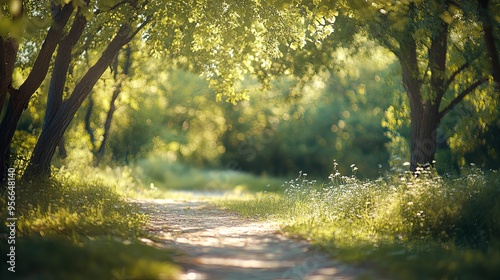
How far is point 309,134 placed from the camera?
1930 inches

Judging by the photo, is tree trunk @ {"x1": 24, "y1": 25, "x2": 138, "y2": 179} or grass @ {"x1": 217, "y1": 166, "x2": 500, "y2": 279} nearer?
grass @ {"x1": 217, "y1": 166, "x2": 500, "y2": 279}

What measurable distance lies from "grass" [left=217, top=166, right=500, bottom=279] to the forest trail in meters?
0.44

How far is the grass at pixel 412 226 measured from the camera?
8.37 metres

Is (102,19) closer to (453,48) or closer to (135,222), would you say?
(135,222)

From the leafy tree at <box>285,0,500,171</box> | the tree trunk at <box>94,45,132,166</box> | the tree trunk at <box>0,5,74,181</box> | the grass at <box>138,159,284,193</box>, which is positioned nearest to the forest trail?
the tree trunk at <box>0,5,74,181</box>

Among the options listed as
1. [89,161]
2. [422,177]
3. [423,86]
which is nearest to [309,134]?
[89,161]

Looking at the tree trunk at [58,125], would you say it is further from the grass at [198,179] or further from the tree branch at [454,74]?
the grass at [198,179]

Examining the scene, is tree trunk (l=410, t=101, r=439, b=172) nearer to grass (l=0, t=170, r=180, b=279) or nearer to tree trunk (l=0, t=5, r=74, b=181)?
grass (l=0, t=170, r=180, b=279)

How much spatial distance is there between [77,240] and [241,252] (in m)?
2.62

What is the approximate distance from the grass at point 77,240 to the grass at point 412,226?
9.81 feet

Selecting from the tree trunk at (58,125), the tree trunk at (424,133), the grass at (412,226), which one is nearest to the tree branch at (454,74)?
the tree trunk at (424,133)

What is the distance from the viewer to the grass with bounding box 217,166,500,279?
8373 millimetres

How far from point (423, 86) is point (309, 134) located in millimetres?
31021

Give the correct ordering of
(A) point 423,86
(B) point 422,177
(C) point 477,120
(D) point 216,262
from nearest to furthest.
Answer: (D) point 216,262 → (B) point 422,177 → (A) point 423,86 → (C) point 477,120
